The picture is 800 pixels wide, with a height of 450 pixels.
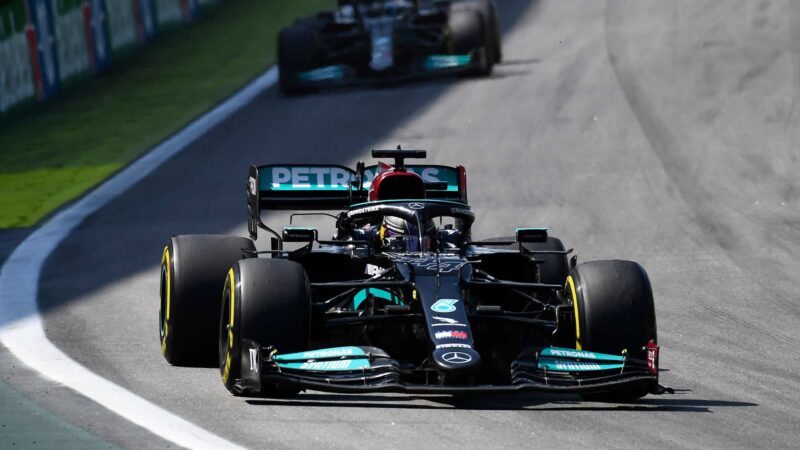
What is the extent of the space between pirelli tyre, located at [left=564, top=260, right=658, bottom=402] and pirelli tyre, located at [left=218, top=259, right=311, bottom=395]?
1.78 m

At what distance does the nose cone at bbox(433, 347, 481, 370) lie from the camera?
9.77 meters

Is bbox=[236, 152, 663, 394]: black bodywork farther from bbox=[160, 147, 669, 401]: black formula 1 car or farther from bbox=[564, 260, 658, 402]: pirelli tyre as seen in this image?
bbox=[564, 260, 658, 402]: pirelli tyre

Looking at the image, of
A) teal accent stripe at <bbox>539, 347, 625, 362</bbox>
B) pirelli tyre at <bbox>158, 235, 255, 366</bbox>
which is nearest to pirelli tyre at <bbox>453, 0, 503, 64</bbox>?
pirelli tyre at <bbox>158, 235, 255, 366</bbox>

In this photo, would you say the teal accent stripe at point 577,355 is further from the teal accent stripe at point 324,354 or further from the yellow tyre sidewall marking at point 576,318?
the teal accent stripe at point 324,354

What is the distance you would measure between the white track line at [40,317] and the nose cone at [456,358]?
1.50 meters

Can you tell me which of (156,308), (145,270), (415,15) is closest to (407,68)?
(415,15)

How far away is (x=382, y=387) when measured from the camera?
9789 mm

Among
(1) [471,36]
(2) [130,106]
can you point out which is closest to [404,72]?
(1) [471,36]

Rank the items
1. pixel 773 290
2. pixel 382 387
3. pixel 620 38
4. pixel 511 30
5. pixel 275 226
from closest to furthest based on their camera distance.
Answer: pixel 382 387, pixel 773 290, pixel 275 226, pixel 620 38, pixel 511 30

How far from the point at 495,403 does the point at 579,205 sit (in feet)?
29.9

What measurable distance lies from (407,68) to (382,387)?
1662 centimetres

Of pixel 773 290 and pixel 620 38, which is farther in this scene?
pixel 620 38

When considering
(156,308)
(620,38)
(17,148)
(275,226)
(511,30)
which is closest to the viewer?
(156,308)

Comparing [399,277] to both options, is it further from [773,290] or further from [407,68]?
[407,68]
